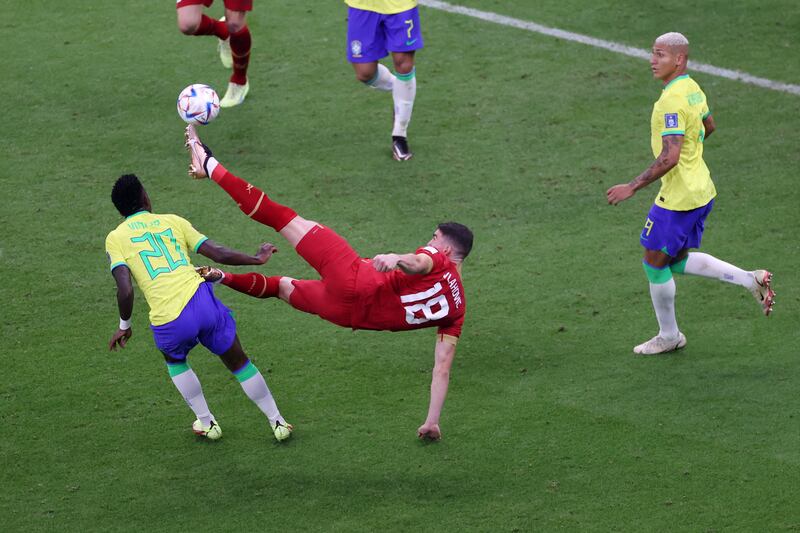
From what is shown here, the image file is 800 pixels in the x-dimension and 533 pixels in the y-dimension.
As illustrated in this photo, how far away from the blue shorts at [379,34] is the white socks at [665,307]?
11.7 ft

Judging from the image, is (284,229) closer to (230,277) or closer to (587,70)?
(230,277)

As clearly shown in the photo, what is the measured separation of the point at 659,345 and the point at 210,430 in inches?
122

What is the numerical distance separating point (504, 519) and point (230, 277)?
86.8 inches

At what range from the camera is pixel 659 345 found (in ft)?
25.3

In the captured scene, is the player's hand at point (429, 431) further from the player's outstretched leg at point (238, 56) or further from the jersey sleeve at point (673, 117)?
the player's outstretched leg at point (238, 56)

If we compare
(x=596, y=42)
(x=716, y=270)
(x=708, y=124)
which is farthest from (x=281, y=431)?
(x=596, y=42)

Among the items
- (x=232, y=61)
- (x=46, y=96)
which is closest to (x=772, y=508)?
(x=232, y=61)

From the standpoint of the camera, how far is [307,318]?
829cm

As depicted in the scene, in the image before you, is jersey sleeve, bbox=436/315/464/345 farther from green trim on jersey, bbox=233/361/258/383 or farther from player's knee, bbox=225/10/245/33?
player's knee, bbox=225/10/245/33

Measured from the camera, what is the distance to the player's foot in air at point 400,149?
33.4 feet

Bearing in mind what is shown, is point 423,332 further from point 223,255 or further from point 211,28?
point 211,28

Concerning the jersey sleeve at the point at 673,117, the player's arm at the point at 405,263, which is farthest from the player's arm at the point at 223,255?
the jersey sleeve at the point at 673,117

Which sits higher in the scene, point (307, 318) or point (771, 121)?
point (771, 121)

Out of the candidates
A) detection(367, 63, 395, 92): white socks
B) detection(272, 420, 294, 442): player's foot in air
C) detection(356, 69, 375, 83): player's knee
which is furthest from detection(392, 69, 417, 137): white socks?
detection(272, 420, 294, 442): player's foot in air
